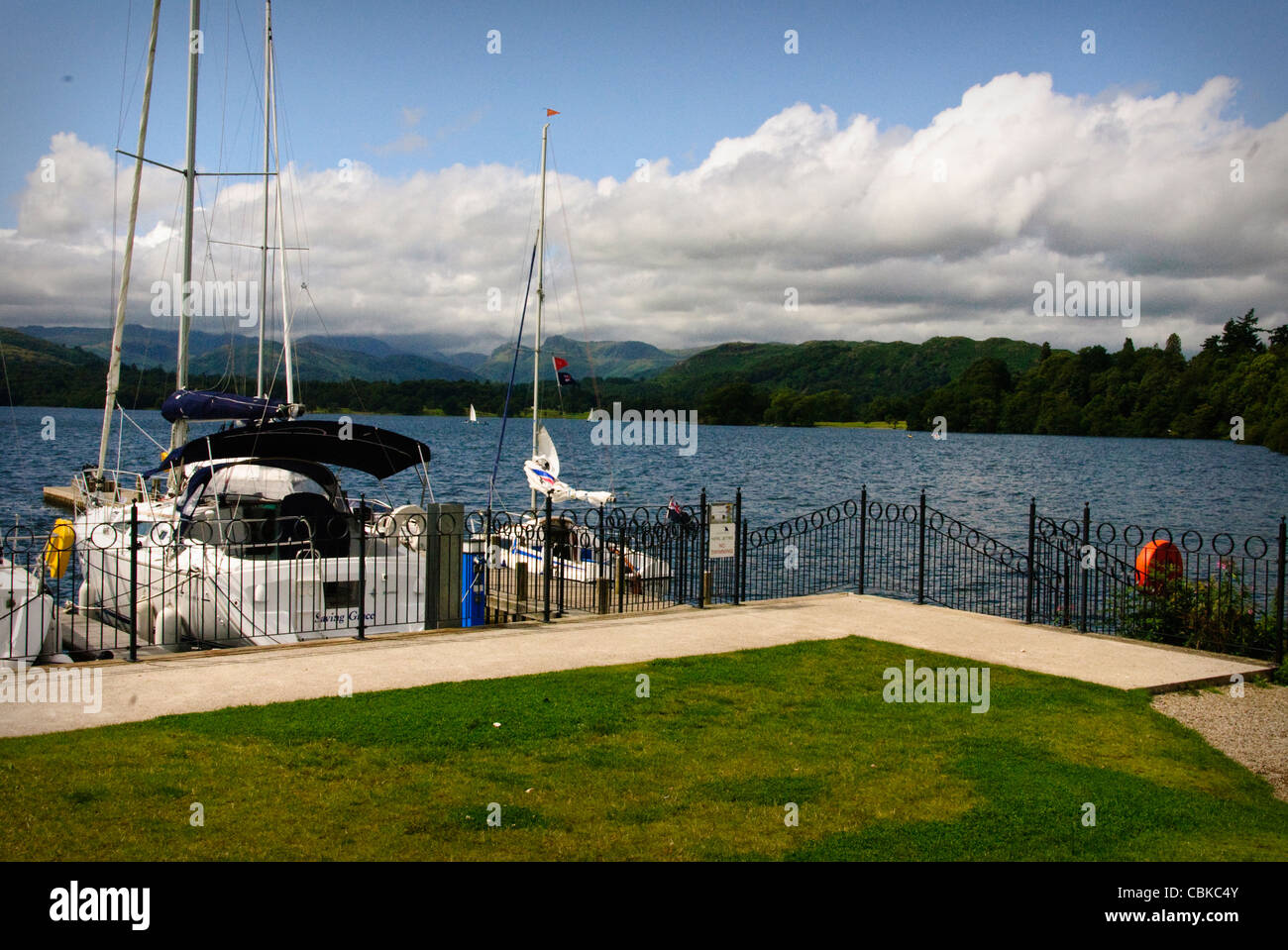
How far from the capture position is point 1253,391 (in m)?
109

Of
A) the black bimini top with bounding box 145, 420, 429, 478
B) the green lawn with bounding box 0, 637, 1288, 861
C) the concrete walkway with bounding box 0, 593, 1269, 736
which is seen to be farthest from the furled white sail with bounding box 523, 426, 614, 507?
the green lawn with bounding box 0, 637, 1288, 861

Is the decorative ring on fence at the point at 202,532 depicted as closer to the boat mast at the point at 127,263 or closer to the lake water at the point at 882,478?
the boat mast at the point at 127,263

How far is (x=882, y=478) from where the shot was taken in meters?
69.9

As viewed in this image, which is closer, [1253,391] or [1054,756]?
[1054,756]

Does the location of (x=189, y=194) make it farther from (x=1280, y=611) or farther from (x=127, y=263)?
(x=1280, y=611)

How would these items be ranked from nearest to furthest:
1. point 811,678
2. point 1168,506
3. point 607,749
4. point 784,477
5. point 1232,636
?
point 607,749
point 811,678
point 1232,636
point 1168,506
point 784,477

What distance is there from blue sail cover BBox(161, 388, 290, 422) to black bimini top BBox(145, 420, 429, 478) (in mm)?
1226

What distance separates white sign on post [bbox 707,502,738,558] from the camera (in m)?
14.8

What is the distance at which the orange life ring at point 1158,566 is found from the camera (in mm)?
13812

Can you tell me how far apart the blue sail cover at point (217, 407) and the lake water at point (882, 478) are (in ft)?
59.7

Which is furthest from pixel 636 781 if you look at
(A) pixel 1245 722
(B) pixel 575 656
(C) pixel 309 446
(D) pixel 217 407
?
(D) pixel 217 407
